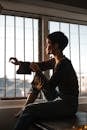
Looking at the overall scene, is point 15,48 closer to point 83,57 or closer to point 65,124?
point 83,57

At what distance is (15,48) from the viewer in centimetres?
210

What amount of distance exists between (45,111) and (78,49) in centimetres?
104

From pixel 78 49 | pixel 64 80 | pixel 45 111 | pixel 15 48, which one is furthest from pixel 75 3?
pixel 45 111

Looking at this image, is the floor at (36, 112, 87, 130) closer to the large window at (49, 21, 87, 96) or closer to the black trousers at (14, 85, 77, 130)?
the black trousers at (14, 85, 77, 130)

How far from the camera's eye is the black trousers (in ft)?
4.74

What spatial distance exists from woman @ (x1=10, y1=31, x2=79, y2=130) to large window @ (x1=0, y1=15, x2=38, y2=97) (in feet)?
1.45

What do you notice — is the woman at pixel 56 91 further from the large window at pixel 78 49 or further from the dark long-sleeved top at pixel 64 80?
the large window at pixel 78 49

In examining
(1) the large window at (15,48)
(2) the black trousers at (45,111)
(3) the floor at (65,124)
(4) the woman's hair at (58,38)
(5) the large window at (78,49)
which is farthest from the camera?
(5) the large window at (78,49)

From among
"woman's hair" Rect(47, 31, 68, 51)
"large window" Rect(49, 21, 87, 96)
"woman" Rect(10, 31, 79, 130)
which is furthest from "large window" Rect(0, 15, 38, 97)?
"woman's hair" Rect(47, 31, 68, 51)

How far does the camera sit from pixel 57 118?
154 cm

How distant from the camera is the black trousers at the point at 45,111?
1445 mm

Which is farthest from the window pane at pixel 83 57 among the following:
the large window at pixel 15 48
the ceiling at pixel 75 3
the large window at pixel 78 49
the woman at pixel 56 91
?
the woman at pixel 56 91

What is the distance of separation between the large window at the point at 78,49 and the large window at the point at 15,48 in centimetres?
29

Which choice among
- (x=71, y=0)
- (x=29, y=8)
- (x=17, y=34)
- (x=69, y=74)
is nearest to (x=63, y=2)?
(x=71, y=0)
